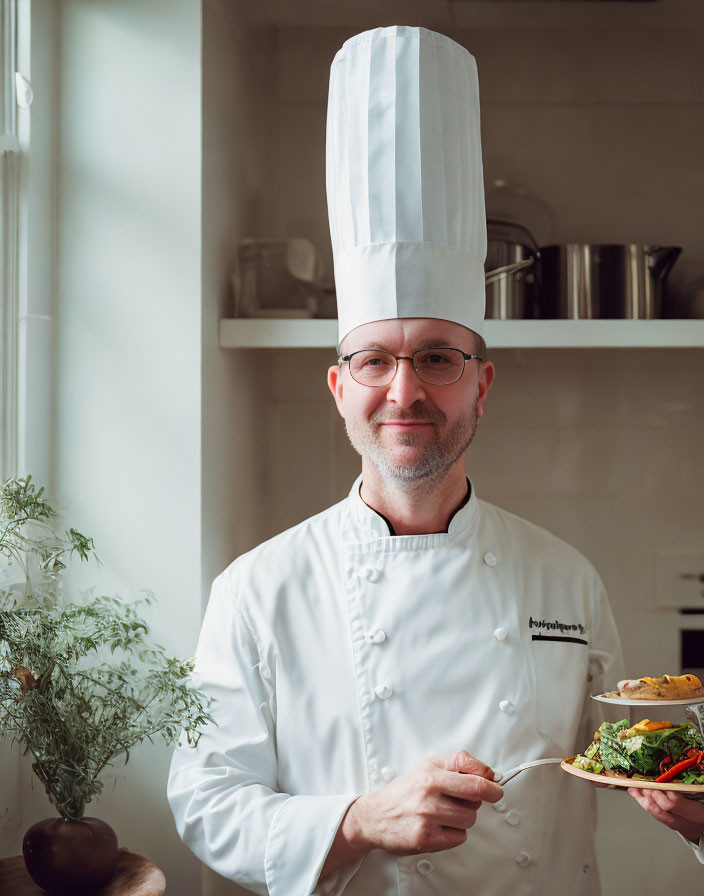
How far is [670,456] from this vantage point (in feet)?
7.40

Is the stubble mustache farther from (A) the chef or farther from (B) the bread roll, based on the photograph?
(B) the bread roll

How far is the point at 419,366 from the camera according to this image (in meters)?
1.40

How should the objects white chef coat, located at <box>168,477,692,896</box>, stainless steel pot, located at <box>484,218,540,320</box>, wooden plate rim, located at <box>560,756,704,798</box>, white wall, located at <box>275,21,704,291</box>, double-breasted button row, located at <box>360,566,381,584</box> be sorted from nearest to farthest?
1. wooden plate rim, located at <box>560,756,704,798</box>
2. white chef coat, located at <box>168,477,692,896</box>
3. double-breasted button row, located at <box>360,566,381,584</box>
4. stainless steel pot, located at <box>484,218,540,320</box>
5. white wall, located at <box>275,21,704,291</box>

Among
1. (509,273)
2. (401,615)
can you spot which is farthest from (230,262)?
(401,615)

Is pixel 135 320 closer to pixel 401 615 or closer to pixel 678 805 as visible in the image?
pixel 401 615

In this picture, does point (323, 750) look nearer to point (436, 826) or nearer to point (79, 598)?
point (436, 826)

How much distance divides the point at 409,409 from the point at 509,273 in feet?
2.13

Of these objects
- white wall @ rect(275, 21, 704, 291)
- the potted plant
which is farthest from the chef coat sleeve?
white wall @ rect(275, 21, 704, 291)

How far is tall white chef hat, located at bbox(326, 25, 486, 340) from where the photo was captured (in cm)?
141

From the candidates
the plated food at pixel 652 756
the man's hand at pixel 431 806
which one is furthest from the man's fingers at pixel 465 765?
the plated food at pixel 652 756

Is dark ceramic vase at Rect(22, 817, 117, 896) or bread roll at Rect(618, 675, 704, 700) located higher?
bread roll at Rect(618, 675, 704, 700)

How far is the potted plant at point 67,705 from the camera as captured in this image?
123cm

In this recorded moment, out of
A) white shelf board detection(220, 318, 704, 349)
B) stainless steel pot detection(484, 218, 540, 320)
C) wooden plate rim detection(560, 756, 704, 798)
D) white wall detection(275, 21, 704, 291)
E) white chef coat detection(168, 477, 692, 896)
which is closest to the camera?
wooden plate rim detection(560, 756, 704, 798)

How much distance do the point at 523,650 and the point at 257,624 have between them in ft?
1.42
